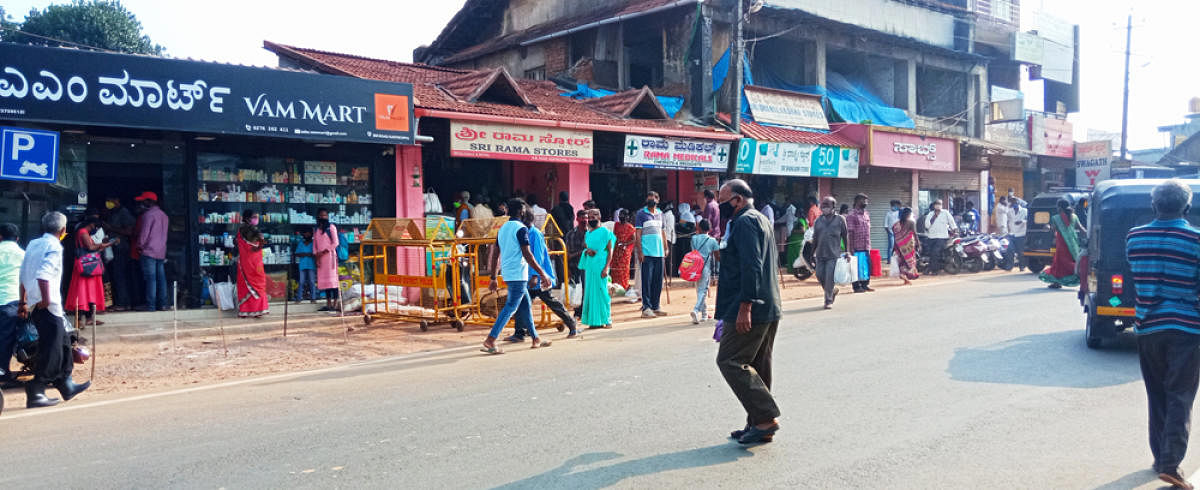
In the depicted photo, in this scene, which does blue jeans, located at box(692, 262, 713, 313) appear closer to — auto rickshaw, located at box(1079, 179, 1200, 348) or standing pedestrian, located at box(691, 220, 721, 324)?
standing pedestrian, located at box(691, 220, 721, 324)

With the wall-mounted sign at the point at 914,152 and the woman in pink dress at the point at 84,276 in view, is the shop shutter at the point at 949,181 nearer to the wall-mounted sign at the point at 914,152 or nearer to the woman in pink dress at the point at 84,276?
the wall-mounted sign at the point at 914,152

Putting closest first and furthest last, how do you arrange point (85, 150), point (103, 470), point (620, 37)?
point (103, 470), point (85, 150), point (620, 37)

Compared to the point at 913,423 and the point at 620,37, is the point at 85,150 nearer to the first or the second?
the point at 913,423

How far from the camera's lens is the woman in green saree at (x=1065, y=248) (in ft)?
46.7

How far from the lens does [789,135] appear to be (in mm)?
22078

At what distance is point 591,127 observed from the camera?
55.3 ft

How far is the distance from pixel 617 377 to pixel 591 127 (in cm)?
974

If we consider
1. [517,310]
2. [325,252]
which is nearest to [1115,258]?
[517,310]

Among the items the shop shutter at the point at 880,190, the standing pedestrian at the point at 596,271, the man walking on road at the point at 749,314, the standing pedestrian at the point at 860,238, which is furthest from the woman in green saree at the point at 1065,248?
the man walking on road at the point at 749,314

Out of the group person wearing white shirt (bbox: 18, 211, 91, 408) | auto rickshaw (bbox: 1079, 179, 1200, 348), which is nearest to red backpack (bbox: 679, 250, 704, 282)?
auto rickshaw (bbox: 1079, 179, 1200, 348)

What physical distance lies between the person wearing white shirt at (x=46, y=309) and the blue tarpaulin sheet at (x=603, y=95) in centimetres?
1415

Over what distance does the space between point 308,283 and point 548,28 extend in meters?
12.4

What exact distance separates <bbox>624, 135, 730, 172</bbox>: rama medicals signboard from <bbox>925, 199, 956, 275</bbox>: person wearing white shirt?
4964mm

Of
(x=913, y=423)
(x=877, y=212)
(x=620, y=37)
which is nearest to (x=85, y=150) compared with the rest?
(x=913, y=423)
